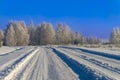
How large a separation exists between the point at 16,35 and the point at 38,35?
10.2 meters

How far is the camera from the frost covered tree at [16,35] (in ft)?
396

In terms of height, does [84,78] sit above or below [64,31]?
below

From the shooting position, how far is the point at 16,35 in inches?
4948

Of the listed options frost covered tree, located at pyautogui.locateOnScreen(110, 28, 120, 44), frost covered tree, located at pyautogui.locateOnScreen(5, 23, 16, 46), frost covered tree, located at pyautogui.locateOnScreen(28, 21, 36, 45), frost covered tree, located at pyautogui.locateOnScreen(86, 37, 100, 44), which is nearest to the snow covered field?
frost covered tree, located at pyautogui.locateOnScreen(5, 23, 16, 46)

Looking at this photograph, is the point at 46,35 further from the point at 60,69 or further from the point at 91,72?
the point at 91,72

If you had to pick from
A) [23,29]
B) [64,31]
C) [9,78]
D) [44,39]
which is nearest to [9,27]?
[23,29]

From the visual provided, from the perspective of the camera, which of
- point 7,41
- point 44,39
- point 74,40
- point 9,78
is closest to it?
point 9,78

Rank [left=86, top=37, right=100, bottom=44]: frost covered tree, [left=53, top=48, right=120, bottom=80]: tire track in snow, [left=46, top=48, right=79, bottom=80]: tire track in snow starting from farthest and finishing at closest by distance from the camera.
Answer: [left=86, top=37, right=100, bottom=44]: frost covered tree → [left=46, top=48, right=79, bottom=80]: tire track in snow → [left=53, top=48, right=120, bottom=80]: tire track in snow

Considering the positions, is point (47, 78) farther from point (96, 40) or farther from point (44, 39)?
point (96, 40)

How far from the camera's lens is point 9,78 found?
1480 centimetres

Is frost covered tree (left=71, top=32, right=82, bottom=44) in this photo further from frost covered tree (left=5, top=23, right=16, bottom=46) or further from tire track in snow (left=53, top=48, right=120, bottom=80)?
tire track in snow (left=53, top=48, right=120, bottom=80)

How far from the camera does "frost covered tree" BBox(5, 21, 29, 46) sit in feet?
396

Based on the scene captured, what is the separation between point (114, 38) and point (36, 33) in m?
35.1

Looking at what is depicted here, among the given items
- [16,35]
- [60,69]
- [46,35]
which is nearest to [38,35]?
[46,35]
